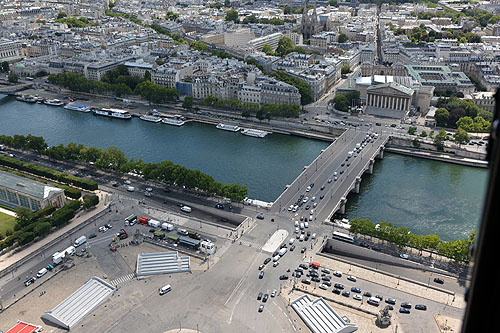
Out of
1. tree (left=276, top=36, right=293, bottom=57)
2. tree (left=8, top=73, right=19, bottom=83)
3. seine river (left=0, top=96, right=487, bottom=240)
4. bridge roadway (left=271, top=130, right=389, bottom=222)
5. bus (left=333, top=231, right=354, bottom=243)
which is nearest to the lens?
bus (left=333, top=231, right=354, bottom=243)

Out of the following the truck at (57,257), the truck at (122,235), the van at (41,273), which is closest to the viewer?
the van at (41,273)

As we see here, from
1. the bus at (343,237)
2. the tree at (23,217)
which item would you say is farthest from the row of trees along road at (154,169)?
the tree at (23,217)

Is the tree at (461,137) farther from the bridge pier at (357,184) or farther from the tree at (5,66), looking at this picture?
the tree at (5,66)

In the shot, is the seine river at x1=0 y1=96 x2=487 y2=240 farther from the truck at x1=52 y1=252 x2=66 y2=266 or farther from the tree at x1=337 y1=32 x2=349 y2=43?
the tree at x1=337 y1=32 x2=349 y2=43

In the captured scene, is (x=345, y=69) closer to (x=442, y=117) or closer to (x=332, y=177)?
(x=442, y=117)

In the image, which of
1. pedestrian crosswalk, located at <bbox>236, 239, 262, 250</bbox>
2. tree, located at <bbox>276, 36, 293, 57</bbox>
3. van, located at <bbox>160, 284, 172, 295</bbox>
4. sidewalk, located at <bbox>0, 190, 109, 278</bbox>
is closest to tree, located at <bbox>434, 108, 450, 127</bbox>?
pedestrian crosswalk, located at <bbox>236, 239, 262, 250</bbox>

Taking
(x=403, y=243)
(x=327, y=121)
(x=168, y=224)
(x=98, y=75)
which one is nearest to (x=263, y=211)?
(x=168, y=224)

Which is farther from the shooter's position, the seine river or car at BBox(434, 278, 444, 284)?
the seine river
